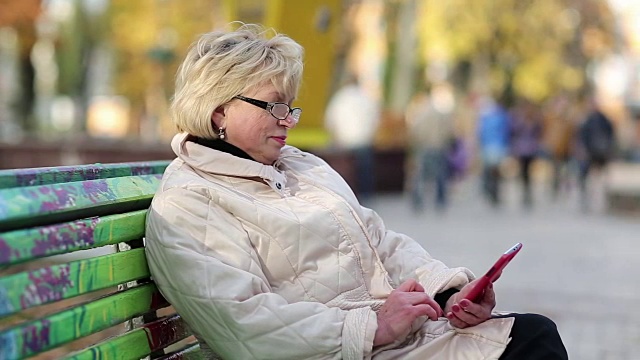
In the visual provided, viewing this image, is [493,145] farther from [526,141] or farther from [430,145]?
[430,145]

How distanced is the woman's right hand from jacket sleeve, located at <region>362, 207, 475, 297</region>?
428 millimetres

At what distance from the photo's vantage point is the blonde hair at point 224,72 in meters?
3.27

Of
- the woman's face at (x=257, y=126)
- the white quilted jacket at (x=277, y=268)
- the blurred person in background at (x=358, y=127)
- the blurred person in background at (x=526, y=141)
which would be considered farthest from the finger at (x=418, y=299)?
the blurred person in background at (x=526, y=141)

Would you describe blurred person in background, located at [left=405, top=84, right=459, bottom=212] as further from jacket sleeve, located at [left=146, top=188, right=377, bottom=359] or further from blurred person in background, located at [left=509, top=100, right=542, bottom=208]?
jacket sleeve, located at [left=146, top=188, right=377, bottom=359]

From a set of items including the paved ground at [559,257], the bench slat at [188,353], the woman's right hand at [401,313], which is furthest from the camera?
the paved ground at [559,257]

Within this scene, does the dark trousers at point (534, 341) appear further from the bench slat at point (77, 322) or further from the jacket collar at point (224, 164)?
the bench slat at point (77, 322)

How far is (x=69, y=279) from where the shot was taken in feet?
8.68

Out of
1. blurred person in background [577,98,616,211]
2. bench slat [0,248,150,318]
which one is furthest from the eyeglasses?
blurred person in background [577,98,616,211]

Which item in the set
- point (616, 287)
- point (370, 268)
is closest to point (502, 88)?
point (616, 287)

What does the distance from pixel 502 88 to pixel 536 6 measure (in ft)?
20.5

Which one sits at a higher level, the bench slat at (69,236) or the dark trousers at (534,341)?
the bench slat at (69,236)

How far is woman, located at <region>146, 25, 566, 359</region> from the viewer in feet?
9.51

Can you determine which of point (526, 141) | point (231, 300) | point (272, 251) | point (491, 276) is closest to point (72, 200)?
point (231, 300)

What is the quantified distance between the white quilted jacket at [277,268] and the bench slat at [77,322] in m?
0.10
